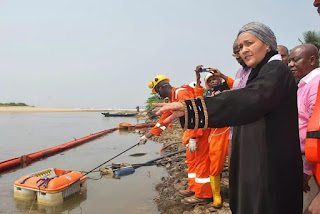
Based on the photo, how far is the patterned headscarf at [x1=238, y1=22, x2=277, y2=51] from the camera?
157cm

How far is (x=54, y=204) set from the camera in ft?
16.6

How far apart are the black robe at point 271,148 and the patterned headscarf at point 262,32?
3.7 inches

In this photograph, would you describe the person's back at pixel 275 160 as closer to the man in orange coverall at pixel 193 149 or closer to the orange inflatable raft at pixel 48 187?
the man in orange coverall at pixel 193 149

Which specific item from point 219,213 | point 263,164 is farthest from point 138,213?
point 263,164

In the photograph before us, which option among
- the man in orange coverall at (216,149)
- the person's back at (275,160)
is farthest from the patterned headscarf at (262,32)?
the man in orange coverall at (216,149)

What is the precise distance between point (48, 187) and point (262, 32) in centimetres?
488

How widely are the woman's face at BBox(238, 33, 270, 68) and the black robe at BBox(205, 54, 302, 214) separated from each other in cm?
4

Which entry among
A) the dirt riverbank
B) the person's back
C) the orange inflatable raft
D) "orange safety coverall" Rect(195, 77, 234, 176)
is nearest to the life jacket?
the person's back

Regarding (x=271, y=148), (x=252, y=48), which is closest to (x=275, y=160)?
(x=271, y=148)

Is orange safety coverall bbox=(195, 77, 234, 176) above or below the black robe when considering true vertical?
below

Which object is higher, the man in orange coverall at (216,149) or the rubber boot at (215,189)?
the man in orange coverall at (216,149)

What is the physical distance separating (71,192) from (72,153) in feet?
19.5

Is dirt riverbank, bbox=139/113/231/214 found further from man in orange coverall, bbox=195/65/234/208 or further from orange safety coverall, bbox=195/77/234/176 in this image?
orange safety coverall, bbox=195/77/234/176

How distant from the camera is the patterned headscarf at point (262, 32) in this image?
1568mm
